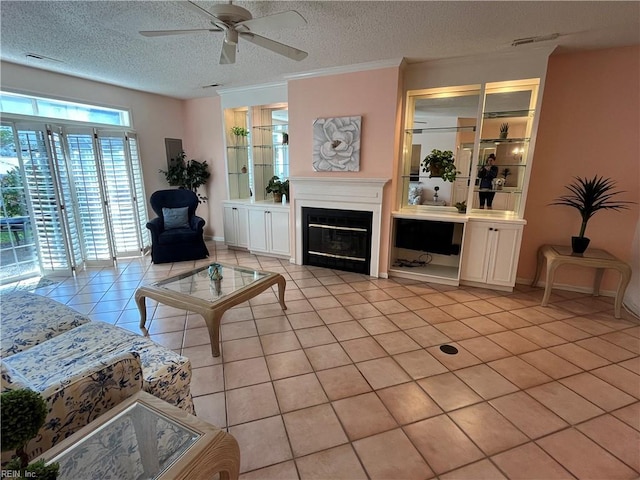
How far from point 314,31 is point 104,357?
298cm

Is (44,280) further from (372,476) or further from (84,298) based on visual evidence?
(372,476)

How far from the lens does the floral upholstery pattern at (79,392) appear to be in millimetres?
1111

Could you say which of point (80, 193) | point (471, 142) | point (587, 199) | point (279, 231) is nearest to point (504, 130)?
point (471, 142)

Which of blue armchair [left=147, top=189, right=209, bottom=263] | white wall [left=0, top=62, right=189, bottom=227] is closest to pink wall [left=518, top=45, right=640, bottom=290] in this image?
blue armchair [left=147, top=189, right=209, bottom=263]

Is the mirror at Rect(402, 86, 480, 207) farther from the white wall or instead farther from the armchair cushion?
the white wall

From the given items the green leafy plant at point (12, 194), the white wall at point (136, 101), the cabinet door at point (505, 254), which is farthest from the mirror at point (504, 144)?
the green leafy plant at point (12, 194)

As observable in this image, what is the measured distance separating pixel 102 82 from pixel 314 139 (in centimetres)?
332

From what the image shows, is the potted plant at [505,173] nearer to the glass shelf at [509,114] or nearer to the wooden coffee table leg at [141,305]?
the glass shelf at [509,114]

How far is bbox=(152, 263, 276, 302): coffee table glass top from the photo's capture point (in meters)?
2.66

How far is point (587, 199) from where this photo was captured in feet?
10.6

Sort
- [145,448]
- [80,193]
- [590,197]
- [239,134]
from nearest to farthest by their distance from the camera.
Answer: [145,448]
[590,197]
[80,193]
[239,134]

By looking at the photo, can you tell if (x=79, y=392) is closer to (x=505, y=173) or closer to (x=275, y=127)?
(x=505, y=173)

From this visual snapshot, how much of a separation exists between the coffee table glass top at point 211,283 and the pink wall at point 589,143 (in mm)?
3459

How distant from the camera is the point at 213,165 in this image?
575 centimetres
